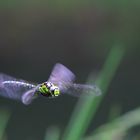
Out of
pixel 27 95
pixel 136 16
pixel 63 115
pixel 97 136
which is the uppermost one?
pixel 136 16

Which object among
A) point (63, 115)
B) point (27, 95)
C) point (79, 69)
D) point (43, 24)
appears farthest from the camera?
point (43, 24)

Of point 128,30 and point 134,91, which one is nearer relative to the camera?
point 134,91

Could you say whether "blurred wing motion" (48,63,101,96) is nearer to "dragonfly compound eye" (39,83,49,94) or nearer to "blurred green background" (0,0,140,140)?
"dragonfly compound eye" (39,83,49,94)

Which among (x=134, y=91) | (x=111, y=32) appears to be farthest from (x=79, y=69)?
(x=134, y=91)

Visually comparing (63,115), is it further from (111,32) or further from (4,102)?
(111,32)

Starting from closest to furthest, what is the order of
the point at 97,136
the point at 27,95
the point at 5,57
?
the point at 27,95
the point at 97,136
the point at 5,57

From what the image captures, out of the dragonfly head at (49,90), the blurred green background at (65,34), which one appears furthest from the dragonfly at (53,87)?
the blurred green background at (65,34)

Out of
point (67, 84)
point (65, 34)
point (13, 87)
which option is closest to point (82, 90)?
point (67, 84)

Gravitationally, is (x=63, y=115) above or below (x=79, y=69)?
below
